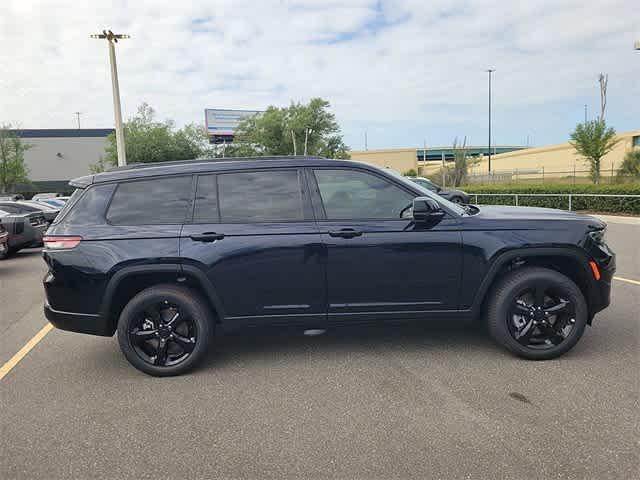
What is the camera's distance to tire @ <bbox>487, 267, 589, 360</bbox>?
4047 mm

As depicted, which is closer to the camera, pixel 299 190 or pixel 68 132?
pixel 299 190

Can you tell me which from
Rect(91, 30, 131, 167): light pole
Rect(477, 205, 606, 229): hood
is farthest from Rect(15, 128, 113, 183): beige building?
Rect(477, 205, 606, 229): hood

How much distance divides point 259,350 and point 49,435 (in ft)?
6.22

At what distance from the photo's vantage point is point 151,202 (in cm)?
409

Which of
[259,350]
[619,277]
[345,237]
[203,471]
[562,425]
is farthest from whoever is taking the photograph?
[619,277]

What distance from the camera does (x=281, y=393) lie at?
3652 mm

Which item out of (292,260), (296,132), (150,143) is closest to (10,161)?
(150,143)

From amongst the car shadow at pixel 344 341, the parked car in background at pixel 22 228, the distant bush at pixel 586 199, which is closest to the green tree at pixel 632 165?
the distant bush at pixel 586 199

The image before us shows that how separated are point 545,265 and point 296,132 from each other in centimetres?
6111

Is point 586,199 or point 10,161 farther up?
point 10,161

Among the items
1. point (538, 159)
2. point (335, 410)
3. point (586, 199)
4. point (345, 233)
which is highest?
point (538, 159)

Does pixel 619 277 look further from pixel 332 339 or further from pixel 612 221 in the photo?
pixel 612 221

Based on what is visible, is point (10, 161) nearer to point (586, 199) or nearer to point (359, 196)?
point (586, 199)

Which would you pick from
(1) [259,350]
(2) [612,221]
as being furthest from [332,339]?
(2) [612,221]
